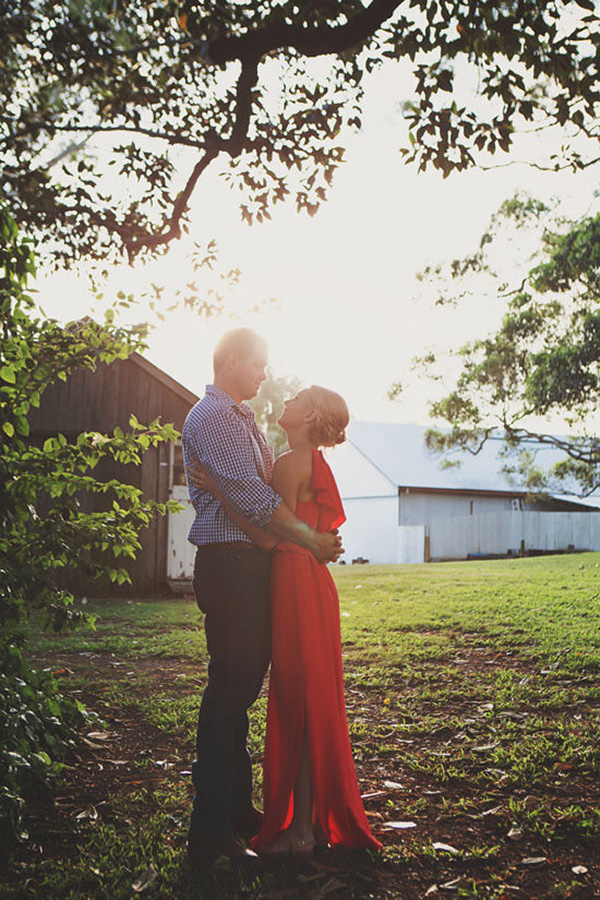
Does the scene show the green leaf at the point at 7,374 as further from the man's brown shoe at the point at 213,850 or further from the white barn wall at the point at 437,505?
the white barn wall at the point at 437,505

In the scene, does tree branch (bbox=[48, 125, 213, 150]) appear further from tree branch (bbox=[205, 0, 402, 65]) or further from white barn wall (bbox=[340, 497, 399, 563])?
white barn wall (bbox=[340, 497, 399, 563])

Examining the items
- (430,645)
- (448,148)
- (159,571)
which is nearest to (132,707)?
(430,645)

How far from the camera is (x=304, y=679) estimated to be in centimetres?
339

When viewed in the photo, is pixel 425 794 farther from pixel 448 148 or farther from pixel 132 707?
pixel 448 148

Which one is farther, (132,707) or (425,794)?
(132,707)

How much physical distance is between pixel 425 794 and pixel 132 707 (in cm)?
275

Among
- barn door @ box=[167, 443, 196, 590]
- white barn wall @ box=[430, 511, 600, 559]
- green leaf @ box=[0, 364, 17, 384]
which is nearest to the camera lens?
green leaf @ box=[0, 364, 17, 384]

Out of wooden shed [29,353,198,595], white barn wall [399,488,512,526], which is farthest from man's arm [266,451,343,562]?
white barn wall [399,488,512,526]

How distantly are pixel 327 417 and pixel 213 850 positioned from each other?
1.93 m

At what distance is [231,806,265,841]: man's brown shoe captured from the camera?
3662 mm

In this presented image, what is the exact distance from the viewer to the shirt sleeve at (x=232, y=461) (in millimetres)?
3279

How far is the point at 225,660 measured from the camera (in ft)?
10.9

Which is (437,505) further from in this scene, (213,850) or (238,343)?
(213,850)

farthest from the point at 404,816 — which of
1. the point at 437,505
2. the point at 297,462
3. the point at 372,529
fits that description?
the point at 437,505
